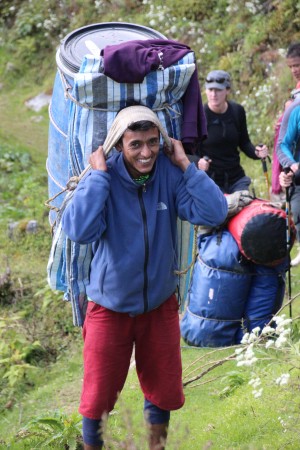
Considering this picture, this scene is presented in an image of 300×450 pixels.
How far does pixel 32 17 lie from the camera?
19.6m

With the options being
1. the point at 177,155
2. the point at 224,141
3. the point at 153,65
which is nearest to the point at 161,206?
the point at 177,155

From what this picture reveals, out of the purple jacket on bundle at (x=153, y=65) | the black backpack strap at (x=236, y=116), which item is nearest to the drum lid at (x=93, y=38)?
the purple jacket on bundle at (x=153, y=65)

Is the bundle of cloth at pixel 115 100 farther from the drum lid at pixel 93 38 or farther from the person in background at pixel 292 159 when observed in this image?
the person in background at pixel 292 159

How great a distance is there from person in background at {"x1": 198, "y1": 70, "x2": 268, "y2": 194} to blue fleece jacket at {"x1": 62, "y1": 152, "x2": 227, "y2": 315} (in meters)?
3.56

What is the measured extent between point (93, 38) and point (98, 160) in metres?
1.11

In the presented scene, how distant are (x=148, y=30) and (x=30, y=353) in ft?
16.1

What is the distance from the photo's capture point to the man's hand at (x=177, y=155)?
430 centimetres

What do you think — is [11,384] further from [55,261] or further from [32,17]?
[32,17]

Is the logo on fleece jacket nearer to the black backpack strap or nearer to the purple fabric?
the purple fabric

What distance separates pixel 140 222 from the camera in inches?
166

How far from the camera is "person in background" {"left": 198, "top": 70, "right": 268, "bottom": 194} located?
7.89 meters

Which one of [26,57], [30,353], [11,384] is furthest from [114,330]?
[26,57]

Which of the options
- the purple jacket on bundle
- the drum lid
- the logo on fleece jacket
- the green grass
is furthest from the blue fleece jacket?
the drum lid

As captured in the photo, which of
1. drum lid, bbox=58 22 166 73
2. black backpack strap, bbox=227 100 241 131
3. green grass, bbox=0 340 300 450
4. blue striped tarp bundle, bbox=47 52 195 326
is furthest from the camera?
black backpack strap, bbox=227 100 241 131
